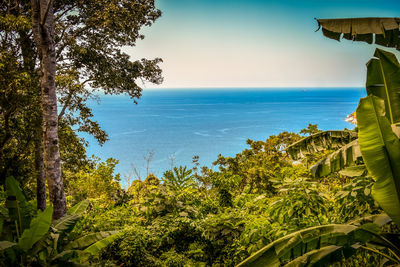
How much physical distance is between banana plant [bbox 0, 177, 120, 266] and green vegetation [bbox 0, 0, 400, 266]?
1 cm

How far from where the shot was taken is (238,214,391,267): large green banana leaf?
6.09 ft

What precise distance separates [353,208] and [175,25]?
920 inches

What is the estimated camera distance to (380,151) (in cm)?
183

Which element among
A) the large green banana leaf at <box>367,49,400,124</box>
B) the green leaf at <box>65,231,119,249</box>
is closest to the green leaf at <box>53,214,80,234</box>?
the green leaf at <box>65,231,119,249</box>

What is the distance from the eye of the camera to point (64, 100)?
744 centimetres

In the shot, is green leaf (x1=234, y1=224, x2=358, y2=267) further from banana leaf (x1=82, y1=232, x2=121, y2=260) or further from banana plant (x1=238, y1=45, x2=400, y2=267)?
banana leaf (x1=82, y1=232, x2=121, y2=260)

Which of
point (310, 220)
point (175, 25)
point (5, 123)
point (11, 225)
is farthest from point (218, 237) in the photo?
point (175, 25)

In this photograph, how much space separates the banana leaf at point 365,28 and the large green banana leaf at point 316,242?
2238mm

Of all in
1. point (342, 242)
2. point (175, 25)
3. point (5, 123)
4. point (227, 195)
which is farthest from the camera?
point (175, 25)

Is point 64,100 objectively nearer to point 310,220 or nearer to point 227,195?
point 227,195

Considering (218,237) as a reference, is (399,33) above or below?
above

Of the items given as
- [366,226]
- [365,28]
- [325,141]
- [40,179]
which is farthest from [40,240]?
[40,179]

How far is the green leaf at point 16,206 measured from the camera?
256cm

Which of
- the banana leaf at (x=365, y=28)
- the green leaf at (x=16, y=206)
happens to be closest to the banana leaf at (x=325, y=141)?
the banana leaf at (x=365, y=28)
